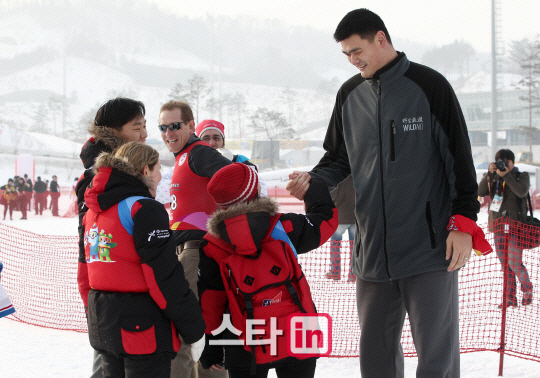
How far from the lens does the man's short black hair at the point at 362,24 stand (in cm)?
191

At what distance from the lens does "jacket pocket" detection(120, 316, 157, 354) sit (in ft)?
6.15

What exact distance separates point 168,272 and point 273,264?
402mm

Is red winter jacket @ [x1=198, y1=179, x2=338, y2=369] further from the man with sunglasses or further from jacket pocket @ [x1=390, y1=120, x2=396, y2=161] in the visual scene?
the man with sunglasses

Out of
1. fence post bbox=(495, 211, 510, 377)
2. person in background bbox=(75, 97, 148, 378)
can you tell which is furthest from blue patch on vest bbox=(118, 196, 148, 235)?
fence post bbox=(495, 211, 510, 377)

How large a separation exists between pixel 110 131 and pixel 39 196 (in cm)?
1776

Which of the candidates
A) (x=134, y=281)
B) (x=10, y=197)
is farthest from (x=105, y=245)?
(x=10, y=197)

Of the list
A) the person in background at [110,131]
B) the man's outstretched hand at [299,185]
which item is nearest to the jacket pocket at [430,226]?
the man's outstretched hand at [299,185]

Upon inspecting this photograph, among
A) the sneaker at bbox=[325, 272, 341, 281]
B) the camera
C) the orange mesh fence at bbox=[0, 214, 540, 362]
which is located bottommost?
the orange mesh fence at bbox=[0, 214, 540, 362]

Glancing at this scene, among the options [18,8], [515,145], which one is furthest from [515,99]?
[18,8]

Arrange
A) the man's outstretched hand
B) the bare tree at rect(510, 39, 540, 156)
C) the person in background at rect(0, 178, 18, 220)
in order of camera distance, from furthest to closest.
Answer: the bare tree at rect(510, 39, 540, 156), the person in background at rect(0, 178, 18, 220), the man's outstretched hand

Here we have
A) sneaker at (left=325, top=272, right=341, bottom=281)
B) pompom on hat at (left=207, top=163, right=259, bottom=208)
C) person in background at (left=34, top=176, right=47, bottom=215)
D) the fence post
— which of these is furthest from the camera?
person in background at (left=34, top=176, right=47, bottom=215)

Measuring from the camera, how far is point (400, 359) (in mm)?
2049

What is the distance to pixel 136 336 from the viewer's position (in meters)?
1.88

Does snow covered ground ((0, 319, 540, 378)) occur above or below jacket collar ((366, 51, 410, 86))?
below
